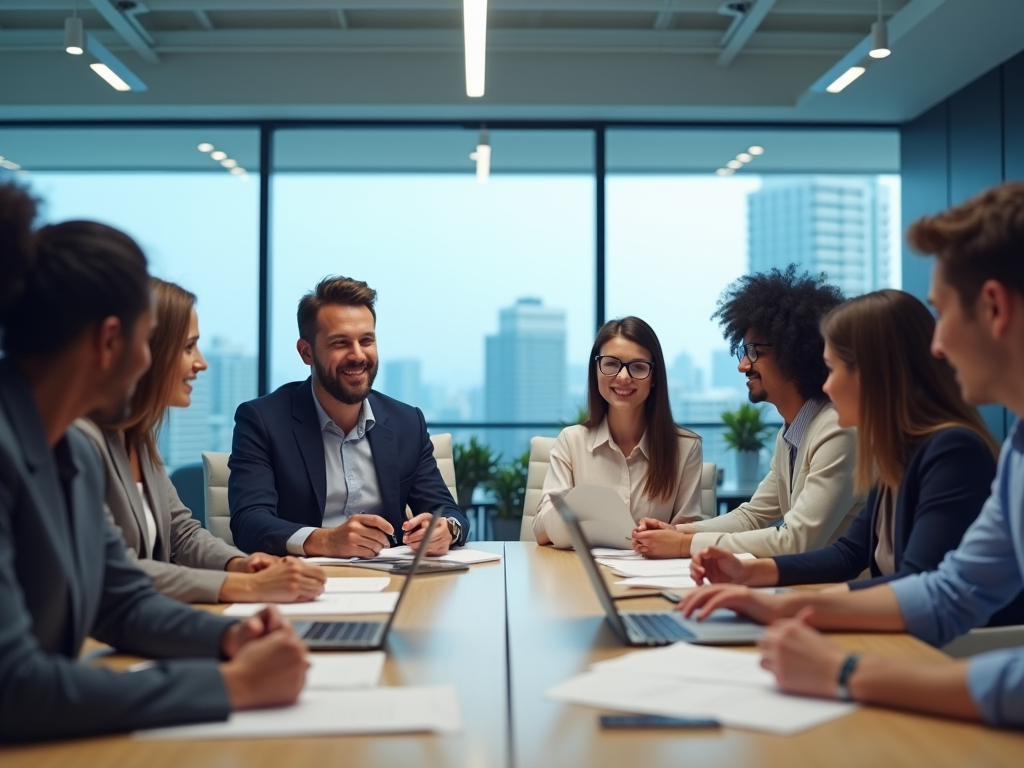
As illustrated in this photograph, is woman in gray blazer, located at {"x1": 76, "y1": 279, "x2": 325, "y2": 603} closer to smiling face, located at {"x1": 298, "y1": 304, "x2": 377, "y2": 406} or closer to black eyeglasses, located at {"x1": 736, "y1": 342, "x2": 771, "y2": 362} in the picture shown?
smiling face, located at {"x1": 298, "y1": 304, "x2": 377, "y2": 406}

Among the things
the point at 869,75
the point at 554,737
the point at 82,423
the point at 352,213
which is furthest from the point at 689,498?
the point at 352,213

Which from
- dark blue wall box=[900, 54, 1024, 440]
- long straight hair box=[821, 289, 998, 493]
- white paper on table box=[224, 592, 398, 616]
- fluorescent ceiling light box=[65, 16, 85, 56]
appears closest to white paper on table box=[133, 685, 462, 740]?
white paper on table box=[224, 592, 398, 616]

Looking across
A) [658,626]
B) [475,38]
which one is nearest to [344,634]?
[658,626]

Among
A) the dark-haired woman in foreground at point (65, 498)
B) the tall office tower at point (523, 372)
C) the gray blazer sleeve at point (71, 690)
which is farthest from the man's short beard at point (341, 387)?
the tall office tower at point (523, 372)

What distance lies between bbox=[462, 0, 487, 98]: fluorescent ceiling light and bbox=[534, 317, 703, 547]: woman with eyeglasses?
1.14 meters

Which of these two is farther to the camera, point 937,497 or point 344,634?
point 937,497

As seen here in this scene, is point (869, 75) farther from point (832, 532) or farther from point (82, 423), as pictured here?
point (82, 423)

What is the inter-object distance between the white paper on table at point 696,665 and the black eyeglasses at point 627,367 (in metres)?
1.71

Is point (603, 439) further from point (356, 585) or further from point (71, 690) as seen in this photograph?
point (71, 690)

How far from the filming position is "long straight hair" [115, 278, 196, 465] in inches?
89.6

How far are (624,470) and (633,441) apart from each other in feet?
0.37

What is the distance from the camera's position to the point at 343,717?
1.23m

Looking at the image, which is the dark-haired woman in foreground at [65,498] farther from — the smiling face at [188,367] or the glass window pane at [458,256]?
the glass window pane at [458,256]

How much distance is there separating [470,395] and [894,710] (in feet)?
17.8
